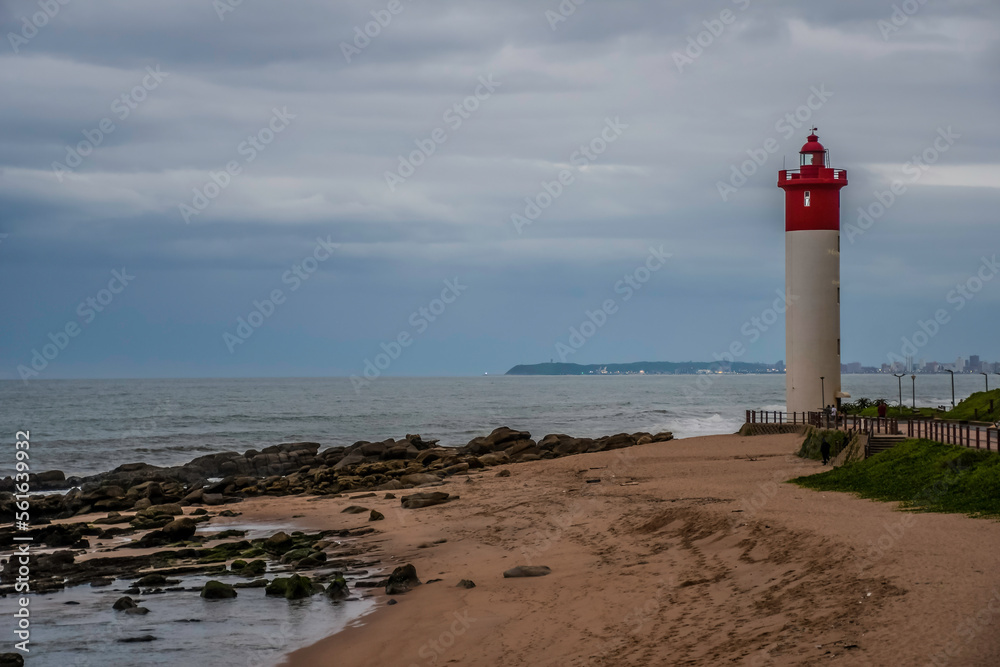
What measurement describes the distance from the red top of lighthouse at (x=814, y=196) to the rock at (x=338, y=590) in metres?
26.3

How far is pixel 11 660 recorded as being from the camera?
40.9ft

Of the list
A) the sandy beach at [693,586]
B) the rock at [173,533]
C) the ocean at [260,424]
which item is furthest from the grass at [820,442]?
the ocean at [260,424]

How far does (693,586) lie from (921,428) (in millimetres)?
18647

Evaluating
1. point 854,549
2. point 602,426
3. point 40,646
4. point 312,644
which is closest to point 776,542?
point 854,549

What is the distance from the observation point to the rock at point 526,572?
16141mm

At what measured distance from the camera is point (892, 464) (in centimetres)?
2077

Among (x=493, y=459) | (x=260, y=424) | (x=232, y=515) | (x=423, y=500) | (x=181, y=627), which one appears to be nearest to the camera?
(x=181, y=627)

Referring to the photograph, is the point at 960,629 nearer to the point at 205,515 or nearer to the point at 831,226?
the point at 205,515

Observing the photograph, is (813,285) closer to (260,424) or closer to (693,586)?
(693,586)

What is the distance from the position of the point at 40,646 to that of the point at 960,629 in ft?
42.3

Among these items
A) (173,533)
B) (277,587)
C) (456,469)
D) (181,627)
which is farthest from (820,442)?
(181,627)

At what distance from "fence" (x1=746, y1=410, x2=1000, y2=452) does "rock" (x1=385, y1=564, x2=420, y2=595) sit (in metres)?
12.7

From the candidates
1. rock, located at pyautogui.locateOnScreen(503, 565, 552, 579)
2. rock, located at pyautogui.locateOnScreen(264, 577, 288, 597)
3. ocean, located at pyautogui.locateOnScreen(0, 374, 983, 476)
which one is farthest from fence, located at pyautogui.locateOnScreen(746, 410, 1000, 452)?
ocean, located at pyautogui.locateOnScreen(0, 374, 983, 476)

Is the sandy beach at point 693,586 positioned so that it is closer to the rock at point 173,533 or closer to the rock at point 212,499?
the rock at point 173,533
